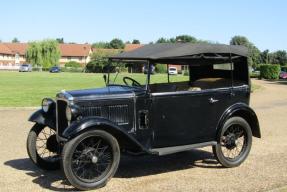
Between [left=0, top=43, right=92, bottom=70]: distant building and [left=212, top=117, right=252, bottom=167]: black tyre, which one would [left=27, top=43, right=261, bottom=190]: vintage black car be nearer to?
[left=212, top=117, right=252, bottom=167]: black tyre

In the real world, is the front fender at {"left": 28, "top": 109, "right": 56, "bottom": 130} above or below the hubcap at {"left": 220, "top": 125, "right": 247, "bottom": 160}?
above

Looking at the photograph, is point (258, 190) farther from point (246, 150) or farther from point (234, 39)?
point (234, 39)

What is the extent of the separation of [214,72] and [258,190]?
3.05 metres

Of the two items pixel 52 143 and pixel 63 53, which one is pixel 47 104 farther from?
pixel 63 53

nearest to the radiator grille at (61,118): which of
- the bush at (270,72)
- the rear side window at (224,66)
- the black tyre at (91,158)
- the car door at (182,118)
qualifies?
the black tyre at (91,158)

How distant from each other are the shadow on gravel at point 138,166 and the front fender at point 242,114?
32.4 inches

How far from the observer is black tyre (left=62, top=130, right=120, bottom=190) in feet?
19.5

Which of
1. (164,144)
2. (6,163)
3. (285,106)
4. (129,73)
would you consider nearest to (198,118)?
(164,144)

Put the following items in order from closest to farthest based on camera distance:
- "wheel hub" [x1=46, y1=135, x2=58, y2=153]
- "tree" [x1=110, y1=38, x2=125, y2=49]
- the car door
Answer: the car door < "wheel hub" [x1=46, y1=135, x2=58, y2=153] < "tree" [x1=110, y1=38, x2=125, y2=49]

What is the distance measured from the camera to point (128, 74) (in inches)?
293

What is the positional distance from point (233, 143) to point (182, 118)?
3.88 feet

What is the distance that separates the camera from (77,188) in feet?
19.8

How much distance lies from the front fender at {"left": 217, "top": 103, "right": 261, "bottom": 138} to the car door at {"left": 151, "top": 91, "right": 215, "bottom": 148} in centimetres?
22

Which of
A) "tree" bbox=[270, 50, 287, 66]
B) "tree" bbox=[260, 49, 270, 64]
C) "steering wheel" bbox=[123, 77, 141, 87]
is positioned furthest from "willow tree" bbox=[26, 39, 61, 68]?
"steering wheel" bbox=[123, 77, 141, 87]
